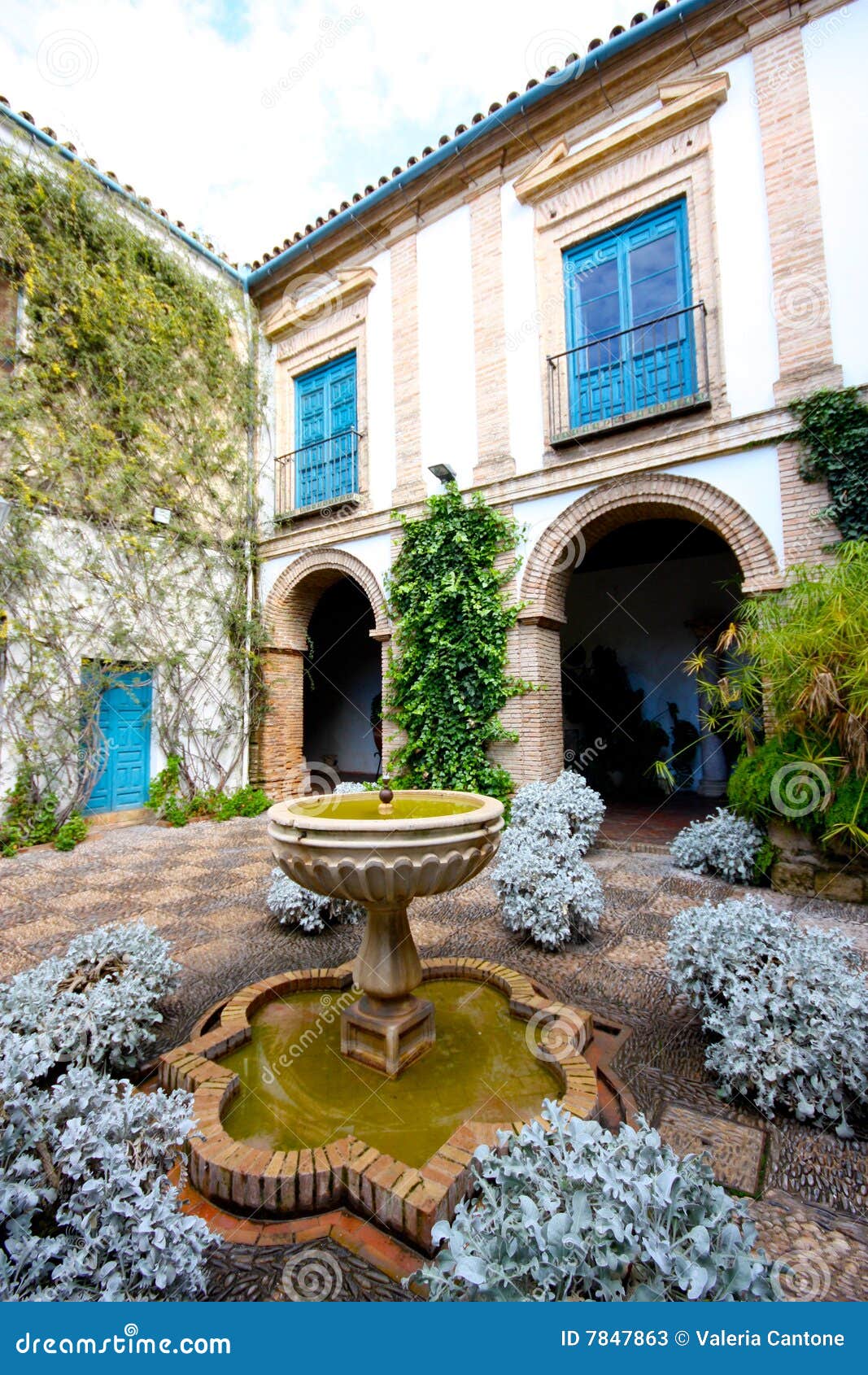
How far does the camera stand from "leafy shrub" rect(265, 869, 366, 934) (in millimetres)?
3822

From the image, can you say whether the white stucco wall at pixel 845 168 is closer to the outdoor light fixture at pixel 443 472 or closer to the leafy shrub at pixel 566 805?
the outdoor light fixture at pixel 443 472

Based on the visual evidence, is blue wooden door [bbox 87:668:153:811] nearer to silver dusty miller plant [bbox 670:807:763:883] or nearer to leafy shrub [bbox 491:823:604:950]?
leafy shrub [bbox 491:823:604:950]

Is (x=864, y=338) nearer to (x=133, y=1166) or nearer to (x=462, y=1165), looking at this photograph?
(x=462, y=1165)

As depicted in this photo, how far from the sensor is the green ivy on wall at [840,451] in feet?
17.1

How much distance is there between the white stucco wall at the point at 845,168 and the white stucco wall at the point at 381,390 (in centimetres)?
499

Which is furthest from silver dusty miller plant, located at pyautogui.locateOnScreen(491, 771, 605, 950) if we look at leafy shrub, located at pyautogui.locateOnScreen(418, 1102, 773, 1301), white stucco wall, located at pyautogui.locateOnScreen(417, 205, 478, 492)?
white stucco wall, located at pyautogui.locateOnScreen(417, 205, 478, 492)

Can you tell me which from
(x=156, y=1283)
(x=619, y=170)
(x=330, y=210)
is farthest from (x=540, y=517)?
(x=156, y=1283)

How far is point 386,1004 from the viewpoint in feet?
8.35

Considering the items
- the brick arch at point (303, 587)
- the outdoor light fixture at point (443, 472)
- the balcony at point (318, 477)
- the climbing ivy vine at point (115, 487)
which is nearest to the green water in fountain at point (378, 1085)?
the climbing ivy vine at point (115, 487)

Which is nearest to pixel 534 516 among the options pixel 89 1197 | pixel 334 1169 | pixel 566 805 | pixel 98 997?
pixel 566 805

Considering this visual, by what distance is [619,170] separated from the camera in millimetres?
6789

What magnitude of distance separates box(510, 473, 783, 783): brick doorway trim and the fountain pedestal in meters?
4.41

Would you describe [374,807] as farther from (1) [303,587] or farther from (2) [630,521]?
(1) [303,587]

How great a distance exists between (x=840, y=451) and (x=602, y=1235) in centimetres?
607
